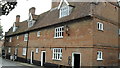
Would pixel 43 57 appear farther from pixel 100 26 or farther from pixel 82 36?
pixel 100 26

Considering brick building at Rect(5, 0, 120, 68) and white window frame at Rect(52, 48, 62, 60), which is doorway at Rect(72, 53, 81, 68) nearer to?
brick building at Rect(5, 0, 120, 68)

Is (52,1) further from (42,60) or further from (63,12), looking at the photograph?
(42,60)

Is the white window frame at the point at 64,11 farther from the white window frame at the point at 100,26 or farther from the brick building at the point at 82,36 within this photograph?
the white window frame at the point at 100,26

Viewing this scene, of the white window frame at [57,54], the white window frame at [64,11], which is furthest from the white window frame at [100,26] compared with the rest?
the white window frame at [57,54]

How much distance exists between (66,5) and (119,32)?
7.57 meters

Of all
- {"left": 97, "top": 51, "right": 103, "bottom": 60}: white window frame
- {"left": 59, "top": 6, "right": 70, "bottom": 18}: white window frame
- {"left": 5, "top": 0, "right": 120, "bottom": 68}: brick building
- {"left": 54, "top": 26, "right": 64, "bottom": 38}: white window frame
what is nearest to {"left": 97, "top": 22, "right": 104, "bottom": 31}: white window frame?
{"left": 5, "top": 0, "right": 120, "bottom": 68}: brick building

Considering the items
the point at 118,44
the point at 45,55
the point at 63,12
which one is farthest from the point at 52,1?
the point at 118,44

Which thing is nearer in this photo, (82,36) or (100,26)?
(82,36)

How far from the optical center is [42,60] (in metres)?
25.7

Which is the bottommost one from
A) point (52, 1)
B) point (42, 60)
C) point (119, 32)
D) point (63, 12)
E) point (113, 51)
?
point (42, 60)

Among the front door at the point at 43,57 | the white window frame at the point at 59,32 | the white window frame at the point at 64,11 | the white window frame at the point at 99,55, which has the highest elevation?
the white window frame at the point at 64,11

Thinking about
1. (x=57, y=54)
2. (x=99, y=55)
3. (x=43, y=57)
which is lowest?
(x=43, y=57)

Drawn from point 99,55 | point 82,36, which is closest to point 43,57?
point 82,36

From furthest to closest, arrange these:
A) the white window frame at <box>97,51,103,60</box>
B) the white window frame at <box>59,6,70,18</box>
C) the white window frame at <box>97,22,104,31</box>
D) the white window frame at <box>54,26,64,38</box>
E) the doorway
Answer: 1. the white window frame at <box>54,26,64,38</box>
2. the white window frame at <box>59,6,70,18</box>
3. the doorway
4. the white window frame at <box>97,22,104,31</box>
5. the white window frame at <box>97,51,103,60</box>
